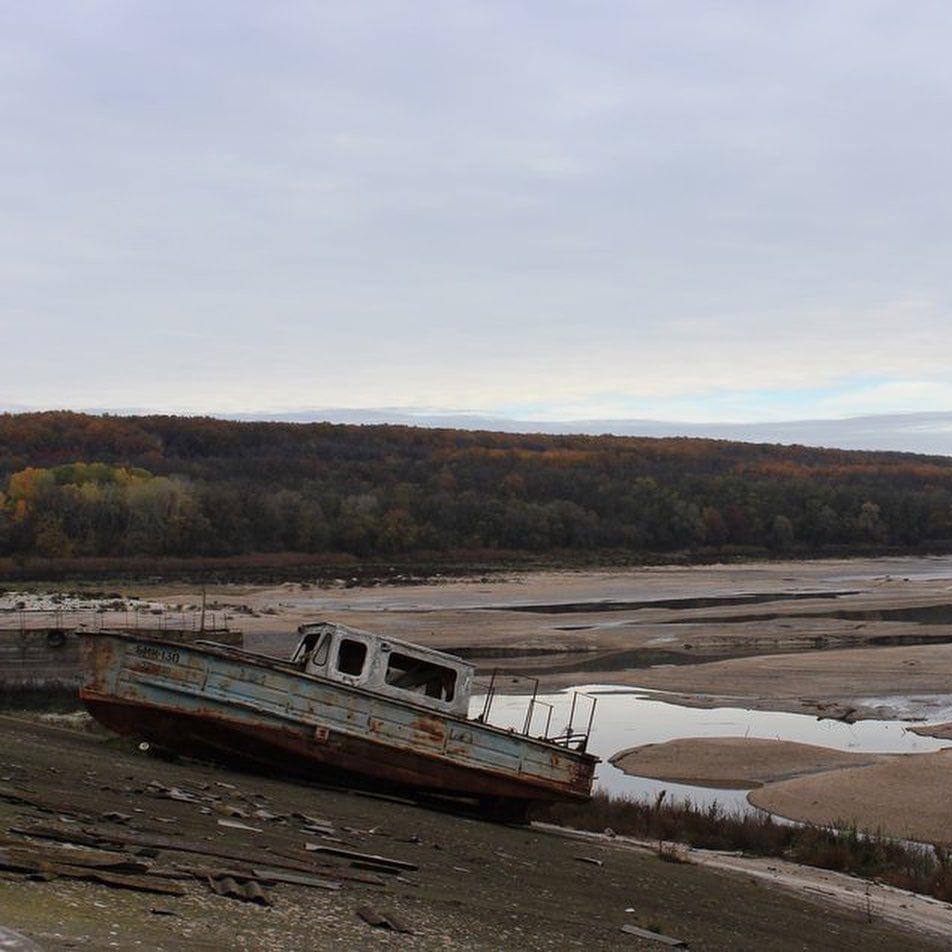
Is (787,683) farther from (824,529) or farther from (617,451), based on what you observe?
(617,451)

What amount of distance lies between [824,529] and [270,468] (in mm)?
66472

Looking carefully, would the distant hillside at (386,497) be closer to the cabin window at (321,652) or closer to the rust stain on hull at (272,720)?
the rust stain on hull at (272,720)

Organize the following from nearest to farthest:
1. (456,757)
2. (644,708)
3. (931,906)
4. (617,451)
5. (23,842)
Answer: (23,842) → (931,906) → (456,757) → (644,708) → (617,451)

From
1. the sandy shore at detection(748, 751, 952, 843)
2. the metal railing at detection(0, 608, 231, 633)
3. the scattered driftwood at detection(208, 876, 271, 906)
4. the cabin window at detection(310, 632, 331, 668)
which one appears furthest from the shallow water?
the metal railing at detection(0, 608, 231, 633)

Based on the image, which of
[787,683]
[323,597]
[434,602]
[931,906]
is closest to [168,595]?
[323,597]

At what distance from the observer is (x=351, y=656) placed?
18984 millimetres

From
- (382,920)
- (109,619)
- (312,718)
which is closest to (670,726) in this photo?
(312,718)

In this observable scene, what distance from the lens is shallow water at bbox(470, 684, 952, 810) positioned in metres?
27.7

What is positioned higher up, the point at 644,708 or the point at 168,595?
the point at 644,708

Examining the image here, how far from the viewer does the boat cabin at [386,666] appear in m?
18.9

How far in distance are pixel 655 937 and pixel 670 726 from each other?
60.1 ft

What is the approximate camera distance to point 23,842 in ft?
36.1

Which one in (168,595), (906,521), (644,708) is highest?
(906,521)

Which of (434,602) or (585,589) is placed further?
(585,589)
